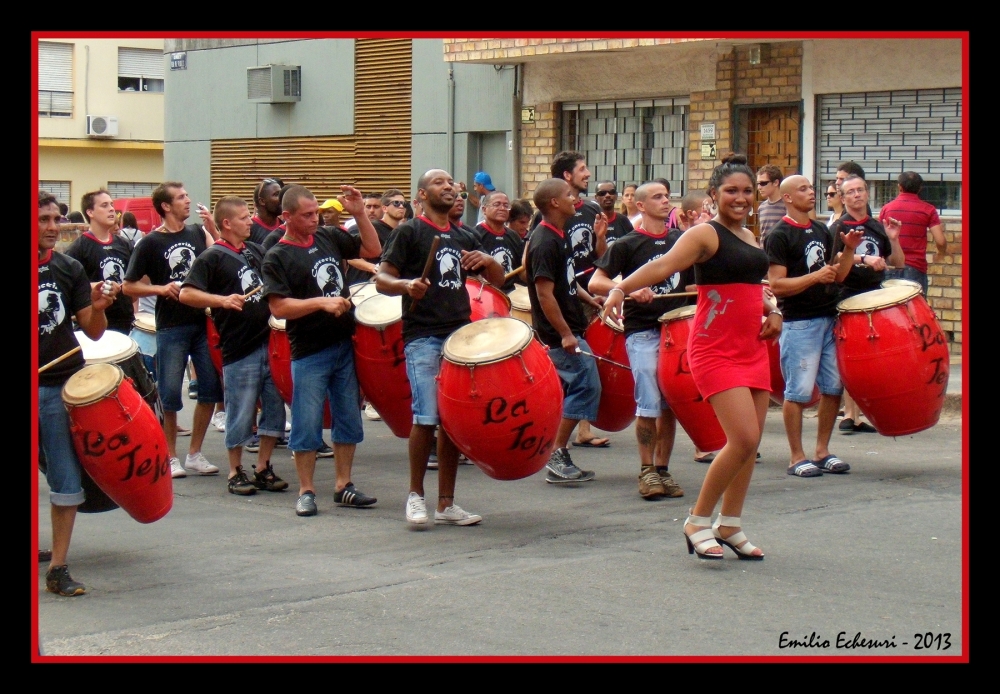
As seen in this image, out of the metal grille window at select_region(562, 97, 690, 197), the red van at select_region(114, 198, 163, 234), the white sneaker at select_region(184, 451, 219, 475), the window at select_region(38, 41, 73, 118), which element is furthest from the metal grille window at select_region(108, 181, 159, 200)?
the white sneaker at select_region(184, 451, 219, 475)

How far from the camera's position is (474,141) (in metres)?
20.9

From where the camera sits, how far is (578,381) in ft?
29.6

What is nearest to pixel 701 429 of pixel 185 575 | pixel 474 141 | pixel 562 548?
pixel 562 548

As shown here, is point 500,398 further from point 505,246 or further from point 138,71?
point 138,71

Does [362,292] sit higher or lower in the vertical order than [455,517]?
higher

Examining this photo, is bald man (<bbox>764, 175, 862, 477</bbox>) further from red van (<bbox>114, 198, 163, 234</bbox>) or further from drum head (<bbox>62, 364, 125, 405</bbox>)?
red van (<bbox>114, 198, 163, 234</bbox>)

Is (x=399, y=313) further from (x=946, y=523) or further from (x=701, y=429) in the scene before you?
(x=946, y=523)

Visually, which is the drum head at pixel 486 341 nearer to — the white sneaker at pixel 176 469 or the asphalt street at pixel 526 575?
the asphalt street at pixel 526 575

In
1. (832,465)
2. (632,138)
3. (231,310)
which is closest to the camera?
(231,310)

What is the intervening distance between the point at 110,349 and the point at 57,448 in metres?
1.25

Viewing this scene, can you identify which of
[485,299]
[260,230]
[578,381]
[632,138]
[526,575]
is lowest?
[526,575]

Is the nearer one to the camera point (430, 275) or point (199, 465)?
point (430, 275)

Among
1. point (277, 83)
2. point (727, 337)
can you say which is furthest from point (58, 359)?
point (277, 83)

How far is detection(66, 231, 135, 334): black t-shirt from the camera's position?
1020 centimetres
